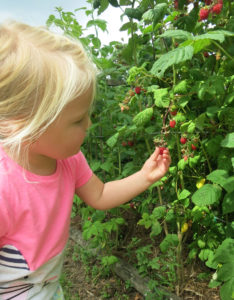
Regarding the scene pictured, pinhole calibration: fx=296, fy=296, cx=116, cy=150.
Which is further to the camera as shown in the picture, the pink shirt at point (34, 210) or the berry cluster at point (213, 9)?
the berry cluster at point (213, 9)

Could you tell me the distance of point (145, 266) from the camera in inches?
85.9

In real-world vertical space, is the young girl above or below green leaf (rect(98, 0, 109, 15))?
below

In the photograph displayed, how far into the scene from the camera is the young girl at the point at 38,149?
99cm

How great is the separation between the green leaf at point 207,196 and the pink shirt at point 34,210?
64 centimetres

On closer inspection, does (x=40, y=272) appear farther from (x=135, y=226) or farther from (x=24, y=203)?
(x=135, y=226)

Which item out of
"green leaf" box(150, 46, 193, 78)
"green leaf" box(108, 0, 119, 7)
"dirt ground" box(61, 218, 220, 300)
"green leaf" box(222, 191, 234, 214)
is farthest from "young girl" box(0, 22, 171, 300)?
"dirt ground" box(61, 218, 220, 300)

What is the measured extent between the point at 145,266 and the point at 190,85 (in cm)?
135

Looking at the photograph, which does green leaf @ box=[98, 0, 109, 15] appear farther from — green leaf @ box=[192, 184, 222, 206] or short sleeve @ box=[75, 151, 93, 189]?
green leaf @ box=[192, 184, 222, 206]

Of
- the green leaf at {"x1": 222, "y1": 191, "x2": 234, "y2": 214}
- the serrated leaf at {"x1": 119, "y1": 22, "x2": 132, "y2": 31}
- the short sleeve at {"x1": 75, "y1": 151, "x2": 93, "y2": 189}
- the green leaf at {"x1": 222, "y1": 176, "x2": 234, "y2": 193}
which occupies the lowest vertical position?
the green leaf at {"x1": 222, "y1": 191, "x2": 234, "y2": 214}

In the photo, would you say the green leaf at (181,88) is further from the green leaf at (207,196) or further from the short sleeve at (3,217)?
the short sleeve at (3,217)

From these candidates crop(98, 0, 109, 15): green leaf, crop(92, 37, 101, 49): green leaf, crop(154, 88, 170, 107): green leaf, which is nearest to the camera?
crop(154, 88, 170, 107): green leaf

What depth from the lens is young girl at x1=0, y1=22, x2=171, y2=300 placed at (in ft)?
3.24

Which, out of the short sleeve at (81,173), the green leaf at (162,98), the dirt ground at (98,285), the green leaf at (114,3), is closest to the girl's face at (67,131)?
the short sleeve at (81,173)

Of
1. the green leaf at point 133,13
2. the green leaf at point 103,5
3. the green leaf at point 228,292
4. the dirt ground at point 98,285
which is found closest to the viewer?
the green leaf at point 228,292
